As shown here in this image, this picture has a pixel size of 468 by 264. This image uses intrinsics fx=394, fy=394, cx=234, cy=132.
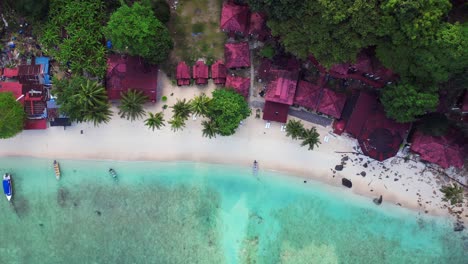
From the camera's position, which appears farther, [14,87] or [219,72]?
[14,87]

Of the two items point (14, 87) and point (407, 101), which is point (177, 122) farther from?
point (407, 101)

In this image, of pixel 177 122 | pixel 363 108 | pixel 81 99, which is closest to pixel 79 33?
pixel 81 99

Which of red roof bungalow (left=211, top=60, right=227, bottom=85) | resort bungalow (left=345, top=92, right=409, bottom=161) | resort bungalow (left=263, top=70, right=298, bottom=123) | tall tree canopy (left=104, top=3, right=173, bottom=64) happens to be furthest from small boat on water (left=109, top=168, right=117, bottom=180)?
resort bungalow (left=345, top=92, right=409, bottom=161)

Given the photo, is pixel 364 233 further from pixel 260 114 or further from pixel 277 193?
pixel 260 114

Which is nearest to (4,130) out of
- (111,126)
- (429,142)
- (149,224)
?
(111,126)

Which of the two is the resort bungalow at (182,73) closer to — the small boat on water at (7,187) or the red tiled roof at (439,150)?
the small boat on water at (7,187)

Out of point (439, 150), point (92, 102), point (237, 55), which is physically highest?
point (237, 55)

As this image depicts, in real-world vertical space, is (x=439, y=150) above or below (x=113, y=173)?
above
